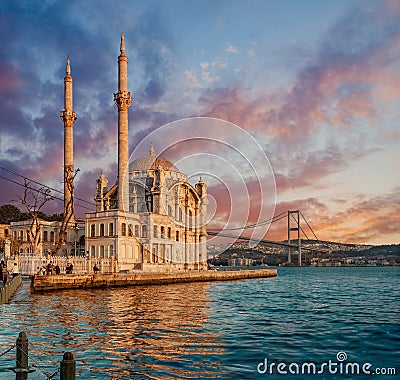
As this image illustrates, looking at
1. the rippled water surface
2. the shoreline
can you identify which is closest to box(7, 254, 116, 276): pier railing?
the shoreline

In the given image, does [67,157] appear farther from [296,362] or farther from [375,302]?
[296,362]

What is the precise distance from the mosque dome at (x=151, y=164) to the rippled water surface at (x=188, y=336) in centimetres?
3928

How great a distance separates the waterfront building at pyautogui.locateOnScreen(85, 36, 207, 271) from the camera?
49.3 meters

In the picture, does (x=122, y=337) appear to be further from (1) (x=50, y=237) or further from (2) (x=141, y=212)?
(1) (x=50, y=237)

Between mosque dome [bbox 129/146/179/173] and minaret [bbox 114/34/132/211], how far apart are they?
1059 centimetres

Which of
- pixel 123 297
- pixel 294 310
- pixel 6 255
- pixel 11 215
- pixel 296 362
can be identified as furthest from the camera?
pixel 11 215

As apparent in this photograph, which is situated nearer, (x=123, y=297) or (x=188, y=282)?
(x=123, y=297)

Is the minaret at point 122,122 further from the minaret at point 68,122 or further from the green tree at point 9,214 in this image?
the green tree at point 9,214

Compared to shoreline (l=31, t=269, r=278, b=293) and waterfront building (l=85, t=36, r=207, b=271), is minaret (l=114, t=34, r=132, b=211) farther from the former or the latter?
shoreline (l=31, t=269, r=278, b=293)

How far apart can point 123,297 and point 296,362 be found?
15.9m

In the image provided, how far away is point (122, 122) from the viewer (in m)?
50.5

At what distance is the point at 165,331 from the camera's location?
1492 centimetres

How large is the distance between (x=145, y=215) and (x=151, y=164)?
444 inches

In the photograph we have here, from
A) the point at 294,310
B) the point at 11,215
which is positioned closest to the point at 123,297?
the point at 294,310
